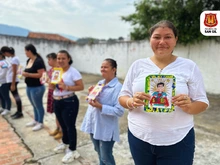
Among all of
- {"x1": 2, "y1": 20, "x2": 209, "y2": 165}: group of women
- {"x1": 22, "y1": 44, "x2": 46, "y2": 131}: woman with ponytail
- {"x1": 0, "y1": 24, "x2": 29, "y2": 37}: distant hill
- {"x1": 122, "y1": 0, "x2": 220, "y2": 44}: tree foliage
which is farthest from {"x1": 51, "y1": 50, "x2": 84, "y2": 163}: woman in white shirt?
{"x1": 0, "y1": 24, "x2": 29, "y2": 37}: distant hill

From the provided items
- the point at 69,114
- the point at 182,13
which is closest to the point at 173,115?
the point at 69,114

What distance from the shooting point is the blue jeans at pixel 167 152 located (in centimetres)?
124

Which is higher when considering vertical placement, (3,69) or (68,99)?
(3,69)

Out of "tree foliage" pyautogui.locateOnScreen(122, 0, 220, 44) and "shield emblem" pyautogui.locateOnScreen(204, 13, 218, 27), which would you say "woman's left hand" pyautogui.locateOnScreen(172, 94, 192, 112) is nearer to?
"shield emblem" pyautogui.locateOnScreen(204, 13, 218, 27)

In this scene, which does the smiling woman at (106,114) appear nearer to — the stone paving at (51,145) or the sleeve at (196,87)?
the stone paving at (51,145)

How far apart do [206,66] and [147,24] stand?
114 inches

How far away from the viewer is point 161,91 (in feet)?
3.75

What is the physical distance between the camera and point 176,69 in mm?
1228

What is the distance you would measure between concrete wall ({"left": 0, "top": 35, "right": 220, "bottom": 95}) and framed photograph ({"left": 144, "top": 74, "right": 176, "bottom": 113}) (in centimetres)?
614

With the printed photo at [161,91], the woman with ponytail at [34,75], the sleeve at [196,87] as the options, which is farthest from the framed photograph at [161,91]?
the woman with ponytail at [34,75]

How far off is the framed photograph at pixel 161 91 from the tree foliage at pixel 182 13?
5903mm

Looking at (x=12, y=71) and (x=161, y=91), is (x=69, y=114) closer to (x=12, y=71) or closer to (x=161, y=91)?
(x=161, y=91)

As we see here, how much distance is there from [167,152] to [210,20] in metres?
5.53

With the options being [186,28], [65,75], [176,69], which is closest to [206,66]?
[186,28]
